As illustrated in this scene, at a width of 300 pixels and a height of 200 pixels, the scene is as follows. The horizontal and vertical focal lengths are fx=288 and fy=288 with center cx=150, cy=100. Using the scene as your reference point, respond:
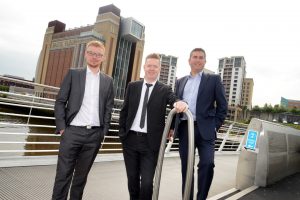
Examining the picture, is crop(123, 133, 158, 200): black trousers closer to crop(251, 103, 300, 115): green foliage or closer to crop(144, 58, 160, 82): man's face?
crop(144, 58, 160, 82): man's face

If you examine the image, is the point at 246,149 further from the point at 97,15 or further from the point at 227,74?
the point at 227,74

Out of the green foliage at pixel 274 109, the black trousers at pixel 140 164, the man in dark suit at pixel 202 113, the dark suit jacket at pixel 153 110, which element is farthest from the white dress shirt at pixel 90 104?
the green foliage at pixel 274 109

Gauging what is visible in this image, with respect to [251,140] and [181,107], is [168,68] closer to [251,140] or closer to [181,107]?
[251,140]

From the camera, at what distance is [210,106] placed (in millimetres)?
2973

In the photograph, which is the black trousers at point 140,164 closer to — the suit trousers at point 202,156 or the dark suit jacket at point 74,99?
the dark suit jacket at point 74,99


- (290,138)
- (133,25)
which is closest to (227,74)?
(133,25)

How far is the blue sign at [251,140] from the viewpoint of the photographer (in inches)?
187

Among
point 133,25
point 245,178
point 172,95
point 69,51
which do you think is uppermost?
point 133,25

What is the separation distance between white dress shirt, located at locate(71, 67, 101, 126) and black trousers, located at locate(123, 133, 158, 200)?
0.38 m

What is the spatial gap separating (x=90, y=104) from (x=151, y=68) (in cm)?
67

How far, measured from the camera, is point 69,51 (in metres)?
73.3

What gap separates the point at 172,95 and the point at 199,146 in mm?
632

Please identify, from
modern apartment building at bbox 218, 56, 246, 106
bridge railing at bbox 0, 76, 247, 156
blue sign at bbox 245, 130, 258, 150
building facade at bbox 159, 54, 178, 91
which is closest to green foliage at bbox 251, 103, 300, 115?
Result: modern apartment building at bbox 218, 56, 246, 106

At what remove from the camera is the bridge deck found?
10.3 ft
